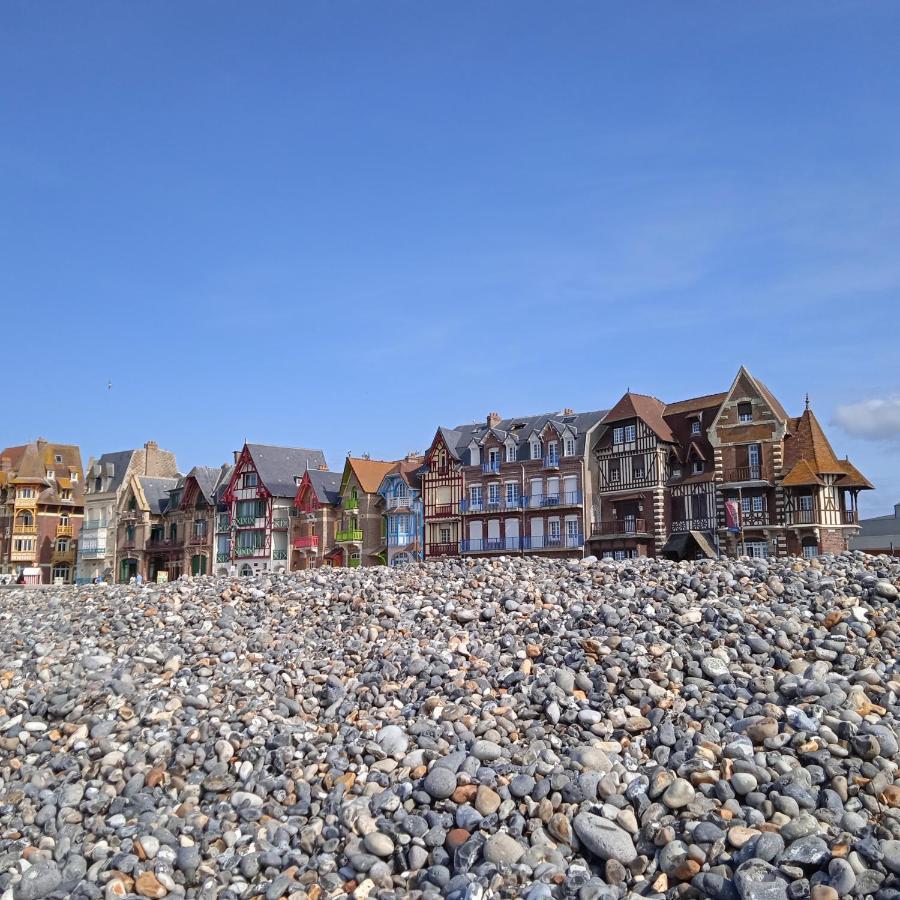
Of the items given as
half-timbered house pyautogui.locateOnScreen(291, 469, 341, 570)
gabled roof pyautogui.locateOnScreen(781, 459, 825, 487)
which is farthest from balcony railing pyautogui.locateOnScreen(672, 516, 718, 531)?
half-timbered house pyautogui.locateOnScreen(291, 469, 341, 570)

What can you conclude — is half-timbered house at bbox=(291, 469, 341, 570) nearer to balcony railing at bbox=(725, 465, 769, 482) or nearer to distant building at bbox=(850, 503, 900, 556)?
balcony railing at bbox=(725, 465, 769, 482)

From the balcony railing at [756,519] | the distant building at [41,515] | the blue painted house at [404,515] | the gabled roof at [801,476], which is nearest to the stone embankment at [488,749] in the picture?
the gabled roof at [801,476]

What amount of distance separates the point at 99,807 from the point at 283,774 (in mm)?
2301

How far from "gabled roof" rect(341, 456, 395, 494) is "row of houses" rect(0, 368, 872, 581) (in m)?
0.14

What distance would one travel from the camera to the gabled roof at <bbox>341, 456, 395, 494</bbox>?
55.7 metres

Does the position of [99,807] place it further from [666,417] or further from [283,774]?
[666,417]

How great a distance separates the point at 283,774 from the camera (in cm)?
1156

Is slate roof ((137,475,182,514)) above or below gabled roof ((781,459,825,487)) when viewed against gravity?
above

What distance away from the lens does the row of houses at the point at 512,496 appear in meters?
39.4

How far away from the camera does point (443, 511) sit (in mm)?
52000

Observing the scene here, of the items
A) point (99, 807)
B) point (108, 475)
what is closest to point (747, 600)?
point (99, 807)

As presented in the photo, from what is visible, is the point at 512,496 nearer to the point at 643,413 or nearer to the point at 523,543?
the point at 523,543

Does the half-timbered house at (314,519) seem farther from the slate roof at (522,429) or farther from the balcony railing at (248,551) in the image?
the slate roof at (522,429)

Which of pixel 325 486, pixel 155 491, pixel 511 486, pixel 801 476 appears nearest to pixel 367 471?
pixel 325 486
